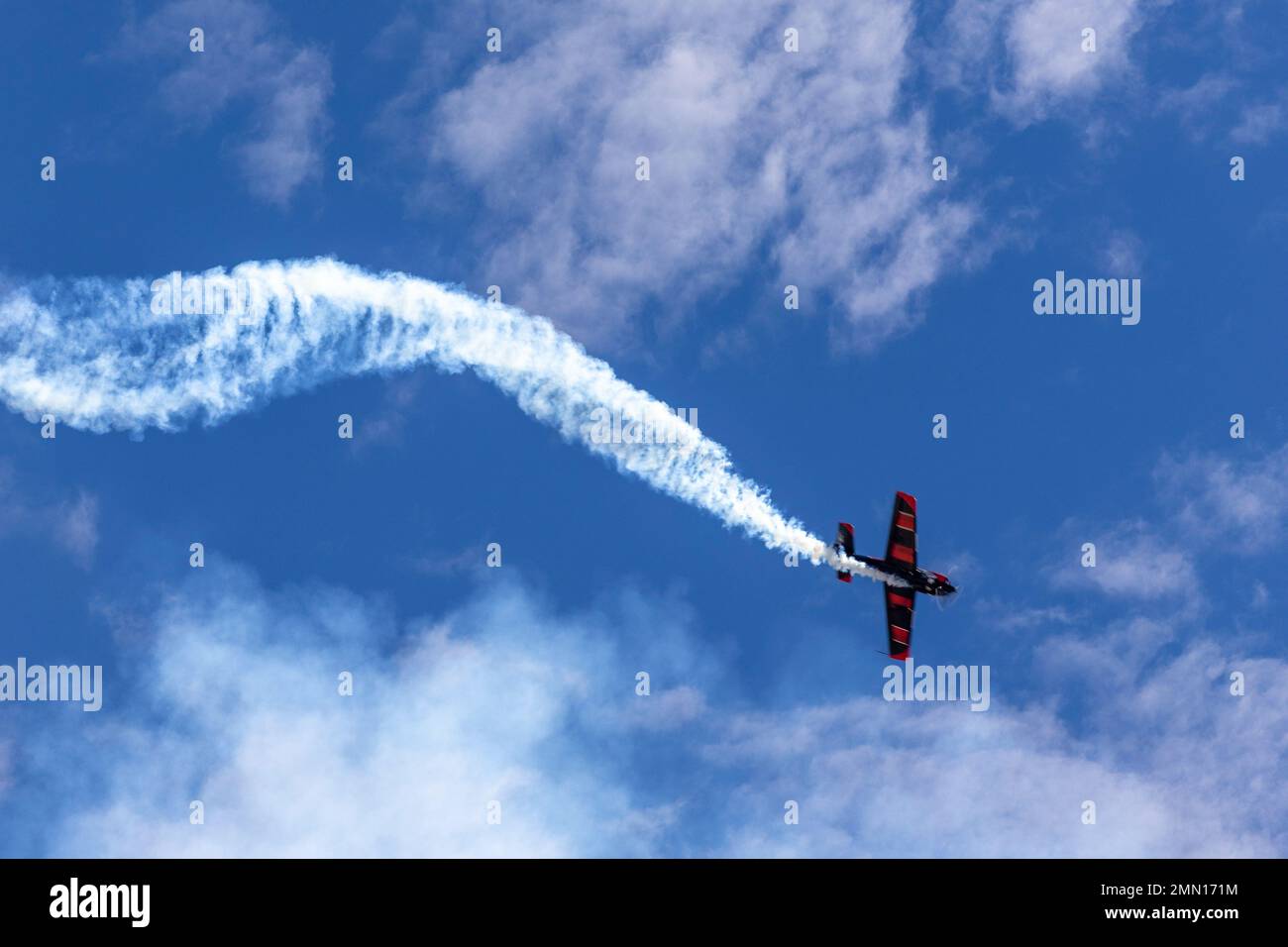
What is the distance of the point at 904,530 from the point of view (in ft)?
393

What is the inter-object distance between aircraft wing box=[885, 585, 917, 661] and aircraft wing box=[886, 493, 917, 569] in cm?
610

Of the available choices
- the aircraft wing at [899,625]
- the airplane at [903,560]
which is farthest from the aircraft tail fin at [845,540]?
the aircraft wing at [899,625]

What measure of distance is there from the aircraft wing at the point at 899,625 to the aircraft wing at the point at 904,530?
610cm

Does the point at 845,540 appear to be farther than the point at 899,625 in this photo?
No

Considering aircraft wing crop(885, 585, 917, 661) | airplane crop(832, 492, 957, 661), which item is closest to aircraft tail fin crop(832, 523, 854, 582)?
airplane crop(832, 492, 957, 661)

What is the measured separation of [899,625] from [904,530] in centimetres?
951

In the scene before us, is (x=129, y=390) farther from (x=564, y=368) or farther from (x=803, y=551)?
(x=803, y=551)

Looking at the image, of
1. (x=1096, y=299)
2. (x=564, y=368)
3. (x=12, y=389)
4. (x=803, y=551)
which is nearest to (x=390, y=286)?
Answer: (x=564, y=368)

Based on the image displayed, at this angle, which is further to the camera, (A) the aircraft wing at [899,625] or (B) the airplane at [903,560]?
(A) the aircraft wing at [899,625]

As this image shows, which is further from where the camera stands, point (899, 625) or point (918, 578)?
point (899, 625)

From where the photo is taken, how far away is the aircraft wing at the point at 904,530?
119 m

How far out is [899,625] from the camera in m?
125

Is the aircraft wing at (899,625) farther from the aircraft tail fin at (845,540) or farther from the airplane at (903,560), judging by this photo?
the aircraft tail fin at (845,540)
